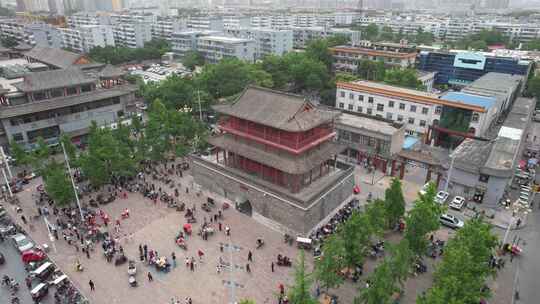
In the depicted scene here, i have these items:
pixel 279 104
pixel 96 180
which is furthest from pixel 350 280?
pixel 96 180

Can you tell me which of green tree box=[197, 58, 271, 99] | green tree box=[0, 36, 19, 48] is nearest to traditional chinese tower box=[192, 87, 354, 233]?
green tree box=[197, 58, 271, 99]

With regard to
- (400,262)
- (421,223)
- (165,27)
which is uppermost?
(165,27)

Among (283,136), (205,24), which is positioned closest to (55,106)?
(283,136)

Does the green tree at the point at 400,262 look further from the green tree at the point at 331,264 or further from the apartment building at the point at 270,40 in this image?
the apartment building at the point at 270,40

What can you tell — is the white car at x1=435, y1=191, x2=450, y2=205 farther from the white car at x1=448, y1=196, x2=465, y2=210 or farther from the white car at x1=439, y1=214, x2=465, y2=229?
the white car at x1=439, y1=214, x2=465, y2=229

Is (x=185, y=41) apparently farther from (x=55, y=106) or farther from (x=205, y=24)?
(x=55, y=106)

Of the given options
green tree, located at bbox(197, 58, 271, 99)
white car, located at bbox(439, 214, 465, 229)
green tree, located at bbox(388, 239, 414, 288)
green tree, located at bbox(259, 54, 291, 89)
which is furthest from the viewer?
green tree, located at bbox(259, 54, 291, 89)

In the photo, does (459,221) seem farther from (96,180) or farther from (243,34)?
(243,34)
